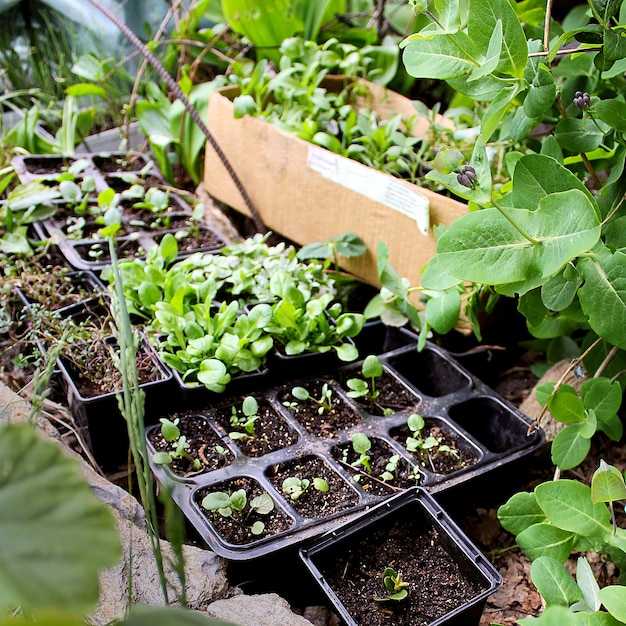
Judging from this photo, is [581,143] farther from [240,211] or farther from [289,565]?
[240,211]

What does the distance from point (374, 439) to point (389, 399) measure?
13 centimetres

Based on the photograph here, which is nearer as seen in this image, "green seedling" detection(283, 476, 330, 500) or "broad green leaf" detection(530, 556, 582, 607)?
"broad green leaf" detection(530, 556, 582, 607)

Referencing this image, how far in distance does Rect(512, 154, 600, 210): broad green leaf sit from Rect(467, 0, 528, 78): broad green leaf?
112mm

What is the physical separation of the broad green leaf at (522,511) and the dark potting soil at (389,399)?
1.17 feet

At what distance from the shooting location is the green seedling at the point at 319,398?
1.30 m

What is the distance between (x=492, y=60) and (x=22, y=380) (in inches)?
44.6

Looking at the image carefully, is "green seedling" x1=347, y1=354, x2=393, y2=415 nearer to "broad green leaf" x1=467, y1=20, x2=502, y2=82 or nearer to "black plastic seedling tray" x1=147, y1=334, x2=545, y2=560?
"black plastic seedling tray" x1=147, y1=334, x2=545, y2=560

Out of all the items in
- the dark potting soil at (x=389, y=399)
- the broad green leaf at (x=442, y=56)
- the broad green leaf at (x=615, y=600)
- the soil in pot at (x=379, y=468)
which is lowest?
the dark potting soil at (x=389, y=399)

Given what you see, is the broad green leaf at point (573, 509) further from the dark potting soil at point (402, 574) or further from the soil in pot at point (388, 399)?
the soil in pot at point (388, 399)

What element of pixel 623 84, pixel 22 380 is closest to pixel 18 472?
pixel 623 84

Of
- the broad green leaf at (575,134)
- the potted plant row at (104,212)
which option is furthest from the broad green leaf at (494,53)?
the potted plant row at (104,212)

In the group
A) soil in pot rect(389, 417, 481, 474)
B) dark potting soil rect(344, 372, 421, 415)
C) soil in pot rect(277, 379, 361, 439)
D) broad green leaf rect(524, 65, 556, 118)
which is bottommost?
soil in pot rect(389, 417, 481, 474)

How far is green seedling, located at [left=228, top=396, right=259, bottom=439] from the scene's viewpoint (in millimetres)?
1232

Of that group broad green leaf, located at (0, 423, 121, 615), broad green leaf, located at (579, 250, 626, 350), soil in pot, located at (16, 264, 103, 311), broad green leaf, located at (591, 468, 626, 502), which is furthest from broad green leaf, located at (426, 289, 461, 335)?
broad green leaf, located at (0, 423, 121, 615)
